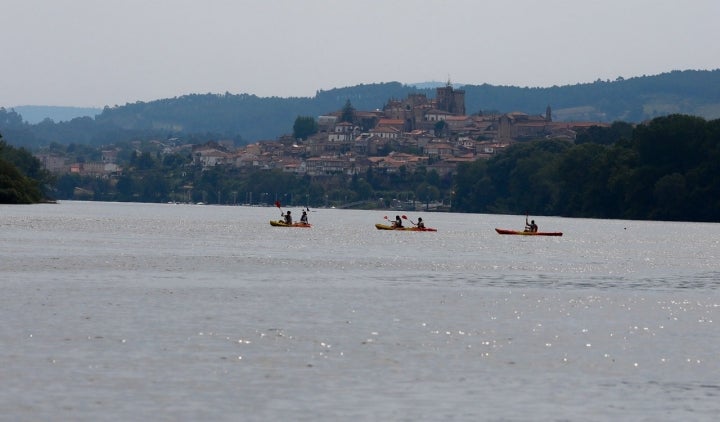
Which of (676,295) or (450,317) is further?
(676,295)

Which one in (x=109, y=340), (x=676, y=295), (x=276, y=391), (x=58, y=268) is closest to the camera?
(x=276, y=391)

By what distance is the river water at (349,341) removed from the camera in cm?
3378

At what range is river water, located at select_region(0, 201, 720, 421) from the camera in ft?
111

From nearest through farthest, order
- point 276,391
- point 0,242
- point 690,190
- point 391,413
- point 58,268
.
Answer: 1. point 391,413
2. point 276,391
3. point 58,268
4. point 0,242
5. point 690,190

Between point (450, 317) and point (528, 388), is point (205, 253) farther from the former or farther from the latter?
point (528, 388)

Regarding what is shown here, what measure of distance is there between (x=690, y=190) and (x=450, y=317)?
146 meters

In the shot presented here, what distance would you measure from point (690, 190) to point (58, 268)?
130982mm

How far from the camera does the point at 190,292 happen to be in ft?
204

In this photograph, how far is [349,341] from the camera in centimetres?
4484

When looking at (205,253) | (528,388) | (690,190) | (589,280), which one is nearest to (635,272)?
(589,280)

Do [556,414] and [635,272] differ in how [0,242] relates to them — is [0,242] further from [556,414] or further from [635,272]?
[556,414]

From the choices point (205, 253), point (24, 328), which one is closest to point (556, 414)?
point (24, 328)

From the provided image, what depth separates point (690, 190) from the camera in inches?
7662

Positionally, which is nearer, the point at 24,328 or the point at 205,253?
the point at 24,328
